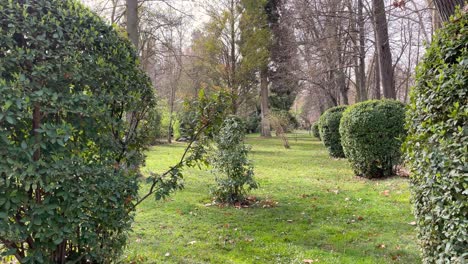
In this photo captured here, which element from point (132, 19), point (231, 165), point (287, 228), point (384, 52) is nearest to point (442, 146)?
point (287, 228)

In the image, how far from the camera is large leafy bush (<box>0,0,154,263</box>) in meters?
1.92

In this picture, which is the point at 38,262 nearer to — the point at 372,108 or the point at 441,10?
the point at 441,10

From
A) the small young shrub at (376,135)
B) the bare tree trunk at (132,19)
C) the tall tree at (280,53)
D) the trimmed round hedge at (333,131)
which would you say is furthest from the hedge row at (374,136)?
the tall tree at (280,53)

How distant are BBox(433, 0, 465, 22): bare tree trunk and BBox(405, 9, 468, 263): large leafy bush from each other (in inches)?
86.6

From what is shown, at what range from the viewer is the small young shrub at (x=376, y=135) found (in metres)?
7.20

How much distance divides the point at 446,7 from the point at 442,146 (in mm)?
3007

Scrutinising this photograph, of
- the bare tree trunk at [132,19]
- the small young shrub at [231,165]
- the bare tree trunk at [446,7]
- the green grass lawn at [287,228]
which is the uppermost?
the bare tree trunk at [132,19]

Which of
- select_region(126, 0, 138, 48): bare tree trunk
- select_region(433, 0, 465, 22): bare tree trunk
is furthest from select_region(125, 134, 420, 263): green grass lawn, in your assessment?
select_region(126, 0, 138, 48): bare tree trunk

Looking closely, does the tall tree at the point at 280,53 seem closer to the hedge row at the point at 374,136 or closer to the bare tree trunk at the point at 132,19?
the hedge row at the point at 374,136

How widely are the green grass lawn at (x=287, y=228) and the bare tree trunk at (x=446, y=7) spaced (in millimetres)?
2760

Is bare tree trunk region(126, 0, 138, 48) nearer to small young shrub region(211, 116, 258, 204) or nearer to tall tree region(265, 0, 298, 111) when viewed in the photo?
small young shrub region(211, 116, 258, 204)

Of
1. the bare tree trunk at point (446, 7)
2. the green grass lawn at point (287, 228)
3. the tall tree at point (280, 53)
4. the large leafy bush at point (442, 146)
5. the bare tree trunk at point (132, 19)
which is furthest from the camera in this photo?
the tall tree at point (280, 53)

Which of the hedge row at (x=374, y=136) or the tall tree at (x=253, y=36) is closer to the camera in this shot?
the hedge row at (x=374, y=136)

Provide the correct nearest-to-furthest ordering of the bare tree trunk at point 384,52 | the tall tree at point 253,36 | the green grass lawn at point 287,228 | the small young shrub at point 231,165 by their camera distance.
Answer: the green grass lawn at point 287,228
the small young shrub at point 231,165
the bare tree trunk at point 384,52
the tall tree at point 253,36
